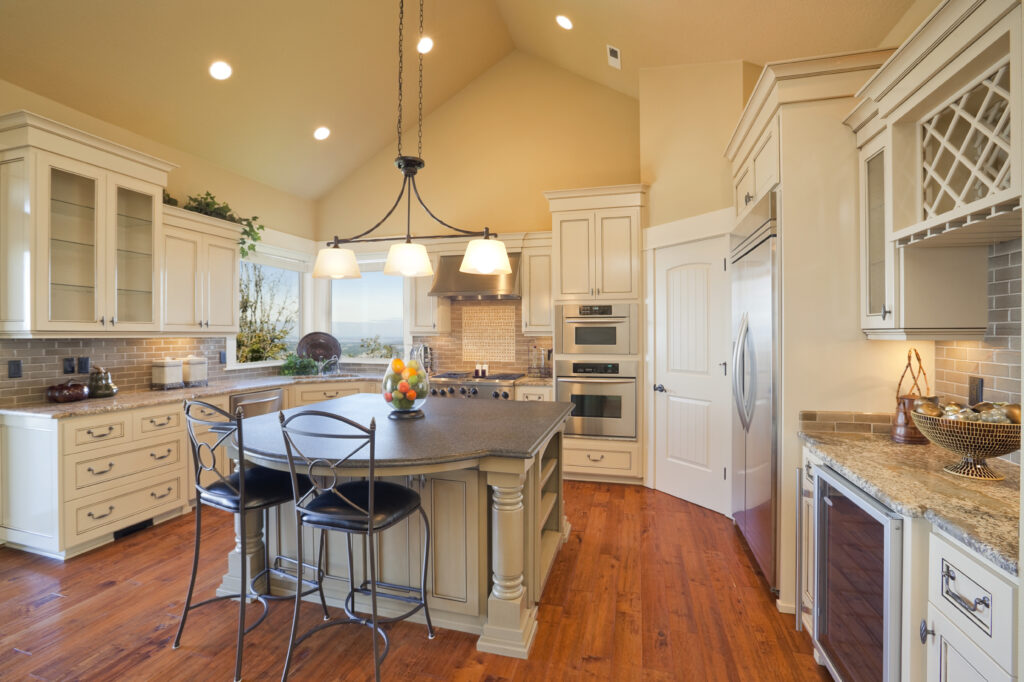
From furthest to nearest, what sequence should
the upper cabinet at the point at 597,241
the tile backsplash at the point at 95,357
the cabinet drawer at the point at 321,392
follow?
the cabinet drawer at the point at 321,392, the upper cabinet at the point at 597,241, the tile backsplash at the point at 95,357

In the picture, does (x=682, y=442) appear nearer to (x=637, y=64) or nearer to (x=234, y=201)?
(x=637, y=64)

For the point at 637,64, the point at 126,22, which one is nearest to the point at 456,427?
the point at 126,22

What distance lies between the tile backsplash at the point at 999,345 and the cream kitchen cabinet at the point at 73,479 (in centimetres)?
441

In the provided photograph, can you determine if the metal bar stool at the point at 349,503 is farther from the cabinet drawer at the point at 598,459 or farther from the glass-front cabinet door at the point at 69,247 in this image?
the cabinet drawer at the point at 598,459

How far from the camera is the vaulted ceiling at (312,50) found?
2.85 metres

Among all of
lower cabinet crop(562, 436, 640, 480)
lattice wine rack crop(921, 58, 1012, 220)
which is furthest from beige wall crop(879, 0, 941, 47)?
lower cabinet crop(562, 436, 640, 480)

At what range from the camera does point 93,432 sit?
293cm

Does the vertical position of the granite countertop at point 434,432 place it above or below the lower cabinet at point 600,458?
above

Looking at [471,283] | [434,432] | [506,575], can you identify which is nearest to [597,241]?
[471,283]

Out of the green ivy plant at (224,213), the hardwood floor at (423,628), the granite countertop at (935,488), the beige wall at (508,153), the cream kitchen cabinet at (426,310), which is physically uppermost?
the beige wall at (508,153)

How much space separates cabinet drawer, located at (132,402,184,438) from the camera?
10.4 feet

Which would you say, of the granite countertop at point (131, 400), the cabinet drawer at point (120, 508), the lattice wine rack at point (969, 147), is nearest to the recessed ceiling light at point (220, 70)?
the granite countertop at point (131, 400)

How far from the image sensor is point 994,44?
1324 mm

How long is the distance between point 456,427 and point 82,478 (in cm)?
236
